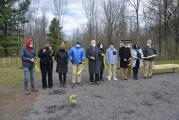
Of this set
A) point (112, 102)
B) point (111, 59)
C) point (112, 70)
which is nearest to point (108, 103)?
point (112, 102)

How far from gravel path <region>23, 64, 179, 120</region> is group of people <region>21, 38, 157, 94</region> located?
0.54 m

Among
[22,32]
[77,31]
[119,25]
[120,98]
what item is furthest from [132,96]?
[77,31]

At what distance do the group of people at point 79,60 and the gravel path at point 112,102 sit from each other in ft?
1.76

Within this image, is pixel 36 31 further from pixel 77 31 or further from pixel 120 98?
pixel 120 98

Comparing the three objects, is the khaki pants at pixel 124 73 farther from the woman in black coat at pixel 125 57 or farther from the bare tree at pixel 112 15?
the bare tree at pixel 112 15

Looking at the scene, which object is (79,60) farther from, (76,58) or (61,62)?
(61,62)

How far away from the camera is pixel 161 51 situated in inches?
1428

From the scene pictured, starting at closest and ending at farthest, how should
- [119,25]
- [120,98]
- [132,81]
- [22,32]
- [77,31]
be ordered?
[120,98] → [132,81] → [119,25] → [22,32] → [77,31]

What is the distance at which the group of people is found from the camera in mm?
11188

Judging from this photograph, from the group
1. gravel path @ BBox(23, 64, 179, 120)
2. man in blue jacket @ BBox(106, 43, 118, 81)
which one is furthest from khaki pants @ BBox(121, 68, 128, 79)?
gravel path @ BBox(23, 64, 179, 120)

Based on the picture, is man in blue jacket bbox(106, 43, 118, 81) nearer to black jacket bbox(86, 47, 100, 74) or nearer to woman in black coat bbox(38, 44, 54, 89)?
black jacket bbox(86, 47, 100, 74)

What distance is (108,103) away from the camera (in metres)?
9.11

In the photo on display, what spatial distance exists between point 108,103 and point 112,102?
0.20m

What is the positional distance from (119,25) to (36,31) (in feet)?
63.9
